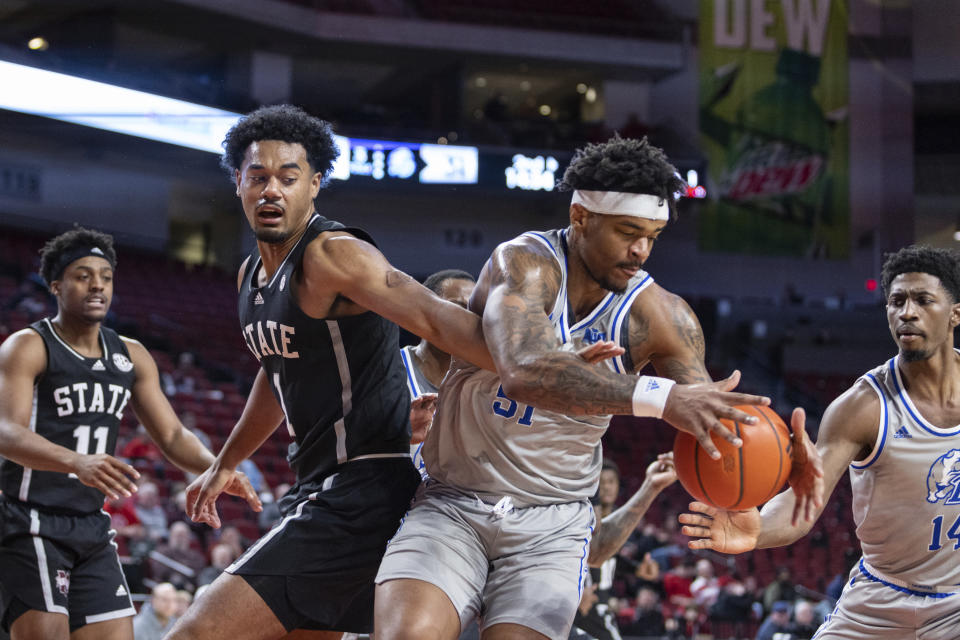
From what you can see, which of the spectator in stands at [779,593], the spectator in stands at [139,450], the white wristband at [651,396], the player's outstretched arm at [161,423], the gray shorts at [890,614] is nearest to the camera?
the white wristband at [651,396]

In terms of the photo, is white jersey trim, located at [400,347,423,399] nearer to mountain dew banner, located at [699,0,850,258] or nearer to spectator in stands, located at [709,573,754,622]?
spectator in stands, located at [709,573,754,622]

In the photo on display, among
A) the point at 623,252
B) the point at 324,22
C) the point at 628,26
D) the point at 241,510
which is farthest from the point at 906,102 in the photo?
the point at 623,252

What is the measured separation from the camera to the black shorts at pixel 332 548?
11.0ft

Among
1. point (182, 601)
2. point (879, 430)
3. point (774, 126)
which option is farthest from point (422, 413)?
point (774, 126)

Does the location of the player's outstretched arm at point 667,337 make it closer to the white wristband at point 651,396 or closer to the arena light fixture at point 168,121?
the white wristband at point 651,396

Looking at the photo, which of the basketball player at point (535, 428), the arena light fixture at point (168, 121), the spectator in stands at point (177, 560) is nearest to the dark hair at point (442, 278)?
the basketball player at point (535, 428)

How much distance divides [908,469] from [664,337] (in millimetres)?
1299

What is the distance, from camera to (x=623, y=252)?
3.50 meters

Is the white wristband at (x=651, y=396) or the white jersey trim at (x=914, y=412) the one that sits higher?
the white wristband at (x=651, y=396)

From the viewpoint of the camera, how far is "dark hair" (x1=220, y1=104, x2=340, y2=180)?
3.72 meters

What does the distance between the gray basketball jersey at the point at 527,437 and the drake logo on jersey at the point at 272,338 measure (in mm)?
578

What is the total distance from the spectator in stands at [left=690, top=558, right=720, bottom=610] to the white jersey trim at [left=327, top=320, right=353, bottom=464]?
305 inches

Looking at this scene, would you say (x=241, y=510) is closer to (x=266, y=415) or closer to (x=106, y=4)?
(x=266, y=415)

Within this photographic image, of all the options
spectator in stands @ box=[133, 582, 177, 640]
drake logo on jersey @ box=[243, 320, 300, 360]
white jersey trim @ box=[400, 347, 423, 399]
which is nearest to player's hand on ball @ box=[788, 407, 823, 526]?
drake logo on jersey @ box=[243, 320, 300, 360]
